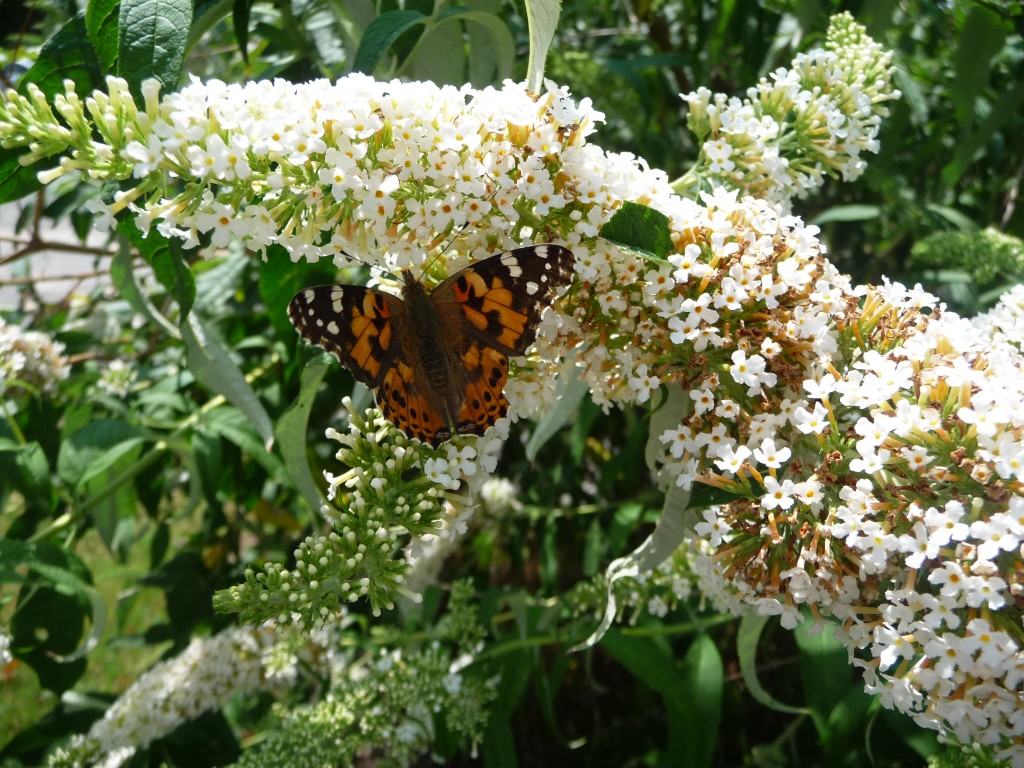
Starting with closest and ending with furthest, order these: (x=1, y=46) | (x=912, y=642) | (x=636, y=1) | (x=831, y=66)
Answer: (x=912, y=642) → (x=831, y=66) → (x=1, y=46) → (x=636, y=1)

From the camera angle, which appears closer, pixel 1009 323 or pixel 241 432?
pixel 1009 323

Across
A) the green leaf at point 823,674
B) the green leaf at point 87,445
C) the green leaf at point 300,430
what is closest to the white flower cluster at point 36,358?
the green leaf at point 87,445

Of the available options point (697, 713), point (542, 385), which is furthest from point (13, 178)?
point (697, 713)

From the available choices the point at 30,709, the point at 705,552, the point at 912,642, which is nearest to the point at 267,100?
the point at 705,552

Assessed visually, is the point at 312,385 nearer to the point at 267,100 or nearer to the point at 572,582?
the point at 267,100

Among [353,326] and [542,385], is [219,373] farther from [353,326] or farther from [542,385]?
[542,385]

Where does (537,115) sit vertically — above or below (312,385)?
above
